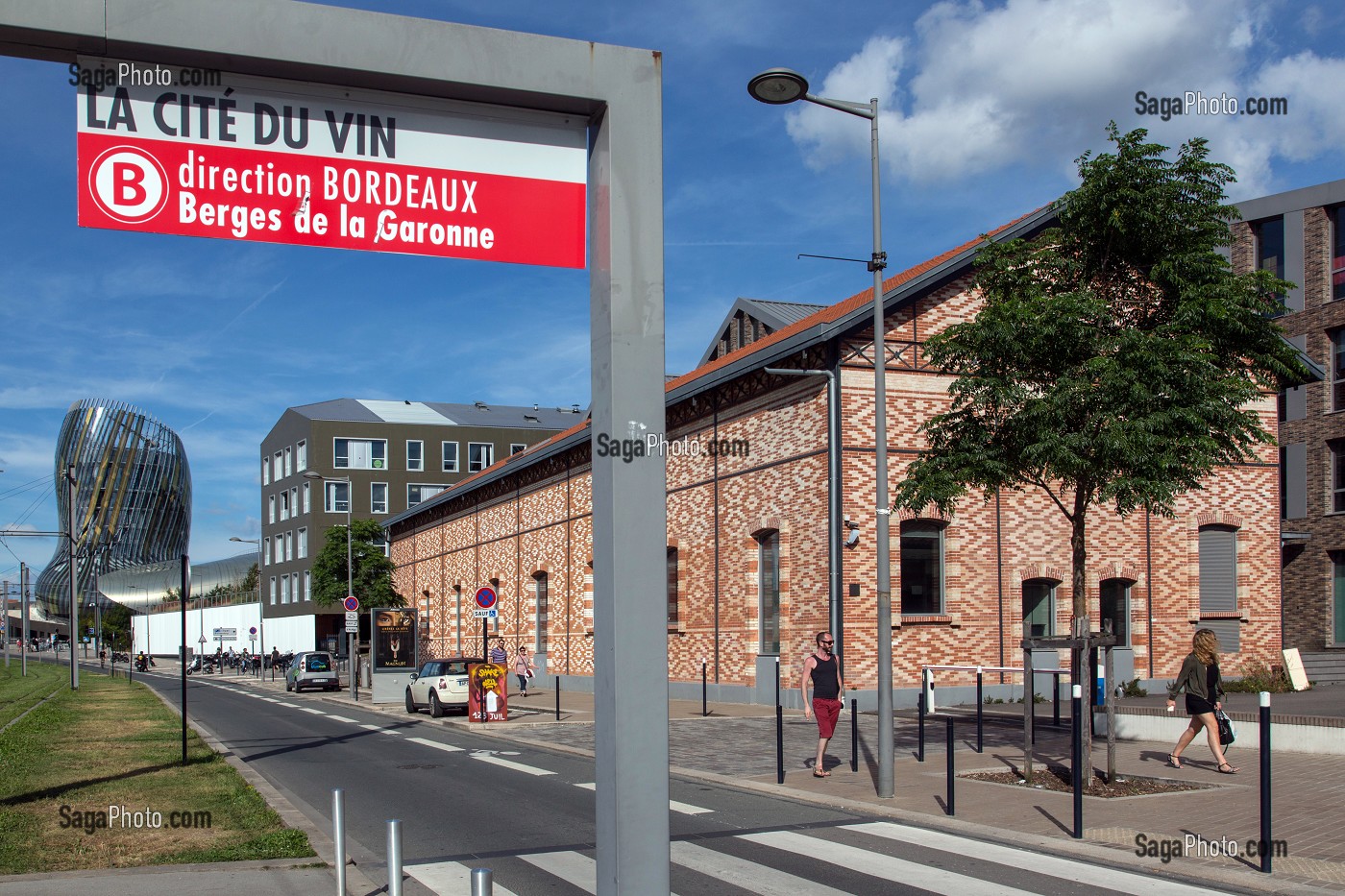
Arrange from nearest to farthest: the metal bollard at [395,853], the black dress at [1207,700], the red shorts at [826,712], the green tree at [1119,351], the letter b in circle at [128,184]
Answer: the letter b in circle at [128,184]
the metal bollard at [395,853]
the green tree at [1119,351]
the black dress at [1207,700]
the red shorts at [826,712]

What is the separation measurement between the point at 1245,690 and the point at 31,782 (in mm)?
23338

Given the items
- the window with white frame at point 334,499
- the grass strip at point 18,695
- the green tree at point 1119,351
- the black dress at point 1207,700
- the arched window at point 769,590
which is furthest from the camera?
the window with white frame at point 334,499

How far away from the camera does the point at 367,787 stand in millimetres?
14906

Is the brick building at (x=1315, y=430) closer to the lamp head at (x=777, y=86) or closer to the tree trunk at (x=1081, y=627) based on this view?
the tree trunk at (x=1081, y=627)

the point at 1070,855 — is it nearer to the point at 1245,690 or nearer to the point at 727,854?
the point at 727,854

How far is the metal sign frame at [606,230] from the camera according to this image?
3814mm

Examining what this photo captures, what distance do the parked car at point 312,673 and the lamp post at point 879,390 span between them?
37.0 meters

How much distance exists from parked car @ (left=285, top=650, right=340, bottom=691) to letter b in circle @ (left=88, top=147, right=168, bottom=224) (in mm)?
45622

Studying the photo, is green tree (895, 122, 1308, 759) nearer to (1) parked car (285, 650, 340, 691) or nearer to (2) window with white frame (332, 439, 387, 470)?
(1) parked car (285, 650, 340, 691)

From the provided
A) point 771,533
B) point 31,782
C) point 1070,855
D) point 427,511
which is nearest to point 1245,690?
point 771,533

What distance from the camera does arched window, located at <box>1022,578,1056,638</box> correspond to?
2822 cm

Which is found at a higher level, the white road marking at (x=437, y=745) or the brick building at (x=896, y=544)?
the brick building at (x=896, y=544)

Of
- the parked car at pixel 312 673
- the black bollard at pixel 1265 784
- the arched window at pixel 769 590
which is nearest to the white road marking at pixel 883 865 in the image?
the black bollard at pixel 1265 784

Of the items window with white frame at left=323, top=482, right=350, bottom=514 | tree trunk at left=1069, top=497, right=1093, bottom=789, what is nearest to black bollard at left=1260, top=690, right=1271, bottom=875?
tree trunk at left=1069, top=497, right=1093, bottom=789
